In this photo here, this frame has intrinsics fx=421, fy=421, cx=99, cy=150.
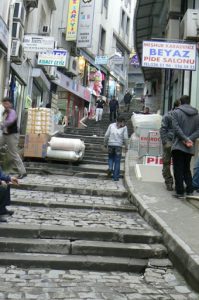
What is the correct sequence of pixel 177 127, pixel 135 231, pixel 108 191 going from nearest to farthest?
1. pixel 135 231
2. pixel 177 127
3. pixel 108 191

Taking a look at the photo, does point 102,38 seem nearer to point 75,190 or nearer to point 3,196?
point 75,190

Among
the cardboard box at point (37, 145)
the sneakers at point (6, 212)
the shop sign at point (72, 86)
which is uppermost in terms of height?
the shop sign at point (72, 86)

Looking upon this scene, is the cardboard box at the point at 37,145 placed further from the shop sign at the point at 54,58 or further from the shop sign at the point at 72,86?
the shop sign at the point at 72,86

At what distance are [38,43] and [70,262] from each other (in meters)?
11.7

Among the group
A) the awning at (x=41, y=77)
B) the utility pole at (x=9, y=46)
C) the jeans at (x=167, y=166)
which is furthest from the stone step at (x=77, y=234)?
the awning at (x=41, y=77)

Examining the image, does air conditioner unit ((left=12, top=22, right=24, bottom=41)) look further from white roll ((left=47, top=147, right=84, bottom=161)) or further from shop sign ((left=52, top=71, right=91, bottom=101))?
shop sign ((left=52, top=71, right=91, bottom=101))

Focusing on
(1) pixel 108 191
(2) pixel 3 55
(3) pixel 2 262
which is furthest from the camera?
(2) pixel 3 55

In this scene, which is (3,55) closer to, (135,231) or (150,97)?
(135,231)

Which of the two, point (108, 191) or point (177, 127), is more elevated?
point (177, 127)

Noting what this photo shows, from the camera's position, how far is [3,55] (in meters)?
15.5

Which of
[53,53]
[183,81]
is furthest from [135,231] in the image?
[53,53]

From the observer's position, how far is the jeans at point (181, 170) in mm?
7539

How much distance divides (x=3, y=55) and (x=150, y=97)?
14.7 meters

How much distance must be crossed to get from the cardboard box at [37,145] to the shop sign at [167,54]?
358 centimetres
